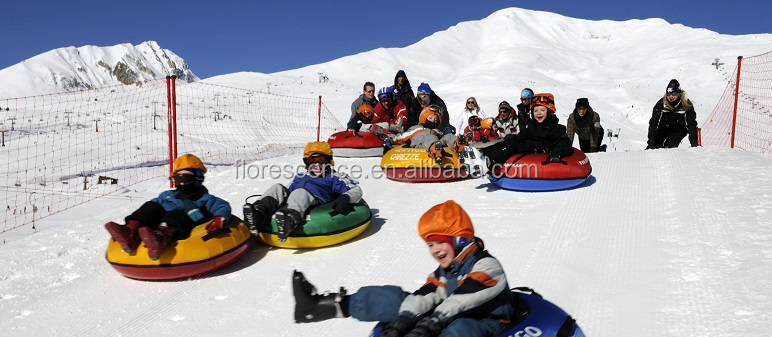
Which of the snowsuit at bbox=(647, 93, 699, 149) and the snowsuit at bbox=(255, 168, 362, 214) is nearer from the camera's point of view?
the snowsuit at bbox=(255, 168, 362, 214)

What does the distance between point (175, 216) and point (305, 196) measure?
1129 mm

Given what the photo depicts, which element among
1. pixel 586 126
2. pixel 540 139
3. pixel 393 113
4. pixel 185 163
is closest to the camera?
pixel 185 163

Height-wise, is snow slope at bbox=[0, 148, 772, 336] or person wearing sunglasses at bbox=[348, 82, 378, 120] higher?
person wearing sunglasses at bbox=[348, 82, 378, 120]

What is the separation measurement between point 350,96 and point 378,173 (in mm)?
16050

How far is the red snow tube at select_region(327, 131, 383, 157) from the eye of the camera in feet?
31.4

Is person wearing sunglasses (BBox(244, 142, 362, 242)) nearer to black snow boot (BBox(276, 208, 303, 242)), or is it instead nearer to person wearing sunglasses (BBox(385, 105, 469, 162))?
black snow boot (BBox(276, 208, 303, 242))

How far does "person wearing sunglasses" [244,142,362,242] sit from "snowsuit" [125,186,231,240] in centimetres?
30

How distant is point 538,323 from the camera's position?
8.87ft

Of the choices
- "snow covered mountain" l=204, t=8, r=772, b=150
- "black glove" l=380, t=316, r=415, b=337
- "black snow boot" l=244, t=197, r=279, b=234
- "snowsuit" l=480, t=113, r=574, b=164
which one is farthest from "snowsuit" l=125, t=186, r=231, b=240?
"snow covered mountain" l=204, t=8, r=772, b=150

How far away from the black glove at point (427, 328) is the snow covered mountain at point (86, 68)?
60.5ft

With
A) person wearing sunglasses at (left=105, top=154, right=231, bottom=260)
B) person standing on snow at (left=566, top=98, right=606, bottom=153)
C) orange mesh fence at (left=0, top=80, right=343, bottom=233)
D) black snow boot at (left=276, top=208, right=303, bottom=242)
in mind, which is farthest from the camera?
person standing on snow at (left=566, top=98, right=606, bottom=153)

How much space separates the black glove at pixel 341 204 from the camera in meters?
4.93

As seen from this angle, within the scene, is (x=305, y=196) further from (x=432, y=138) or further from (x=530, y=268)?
(x=432, y=138)

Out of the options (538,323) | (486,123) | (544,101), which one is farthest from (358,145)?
(538,323)
